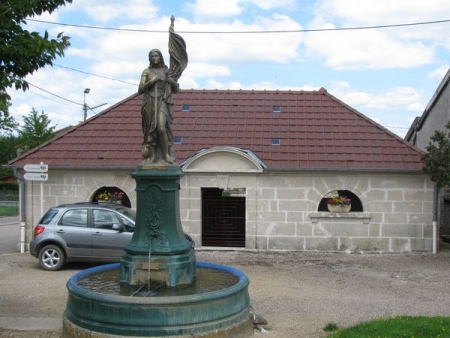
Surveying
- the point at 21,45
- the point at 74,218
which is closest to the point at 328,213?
the point at 74,218

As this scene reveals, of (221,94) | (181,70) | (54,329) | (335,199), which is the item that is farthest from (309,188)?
(54,329)

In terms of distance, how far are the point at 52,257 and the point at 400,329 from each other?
8.51 metres

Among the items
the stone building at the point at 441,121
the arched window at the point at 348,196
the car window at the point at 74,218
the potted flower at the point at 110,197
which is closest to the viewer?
the car window at the point at 74,218

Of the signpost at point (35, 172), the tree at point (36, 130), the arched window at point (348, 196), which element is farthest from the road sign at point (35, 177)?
the tree at point (36, 130)

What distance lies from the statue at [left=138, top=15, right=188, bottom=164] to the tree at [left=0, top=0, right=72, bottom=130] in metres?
1.53

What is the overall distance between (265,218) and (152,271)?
8.64m

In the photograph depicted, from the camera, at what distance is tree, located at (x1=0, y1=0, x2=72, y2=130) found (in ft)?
21.5

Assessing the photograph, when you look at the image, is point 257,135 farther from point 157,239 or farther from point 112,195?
point 157,239

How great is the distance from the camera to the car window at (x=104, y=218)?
1284 centimetres

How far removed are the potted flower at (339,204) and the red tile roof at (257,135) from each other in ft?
2.88

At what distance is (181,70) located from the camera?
834 cm

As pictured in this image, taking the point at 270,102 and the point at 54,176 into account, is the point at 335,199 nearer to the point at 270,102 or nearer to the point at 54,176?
the point at 270,102

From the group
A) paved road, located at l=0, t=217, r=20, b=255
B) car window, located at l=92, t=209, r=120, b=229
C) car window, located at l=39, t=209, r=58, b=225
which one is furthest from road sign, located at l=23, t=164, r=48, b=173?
car window, located at l=92, t=209, r=120, b=229

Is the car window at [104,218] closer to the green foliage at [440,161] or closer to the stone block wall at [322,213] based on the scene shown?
the stone block wall at [322,213]
